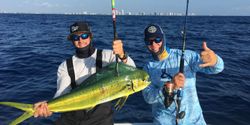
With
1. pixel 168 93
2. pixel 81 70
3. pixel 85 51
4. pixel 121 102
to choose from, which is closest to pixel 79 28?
pixel 85 51

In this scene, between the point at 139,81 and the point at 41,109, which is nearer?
the point at 139,81

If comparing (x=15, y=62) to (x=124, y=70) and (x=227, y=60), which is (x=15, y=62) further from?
(x=124, y=70)

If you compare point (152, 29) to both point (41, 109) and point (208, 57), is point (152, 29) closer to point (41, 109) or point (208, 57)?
point (208, 57)

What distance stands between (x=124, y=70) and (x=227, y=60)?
12.9 m

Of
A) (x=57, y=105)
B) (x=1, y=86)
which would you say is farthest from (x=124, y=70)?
(x=1, y=86)

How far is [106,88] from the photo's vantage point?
2.95 metres

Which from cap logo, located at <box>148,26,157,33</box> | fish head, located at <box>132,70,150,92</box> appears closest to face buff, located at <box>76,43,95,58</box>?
cap logo, located at <box>148,26,157,33</box>

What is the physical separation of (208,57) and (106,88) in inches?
49.3

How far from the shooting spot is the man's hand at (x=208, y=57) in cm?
332

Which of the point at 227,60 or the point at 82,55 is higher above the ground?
the point at 82,55

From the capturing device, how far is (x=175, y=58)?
384 cm

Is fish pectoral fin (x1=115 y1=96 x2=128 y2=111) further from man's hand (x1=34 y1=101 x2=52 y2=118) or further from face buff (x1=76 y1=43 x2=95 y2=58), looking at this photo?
face buff (x1=76 y1=43 x2=95 y2=58)

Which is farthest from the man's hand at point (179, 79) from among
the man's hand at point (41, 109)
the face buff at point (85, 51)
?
the man's hand at point (41, 109)

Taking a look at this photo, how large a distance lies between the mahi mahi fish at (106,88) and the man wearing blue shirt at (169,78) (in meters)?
0.71
